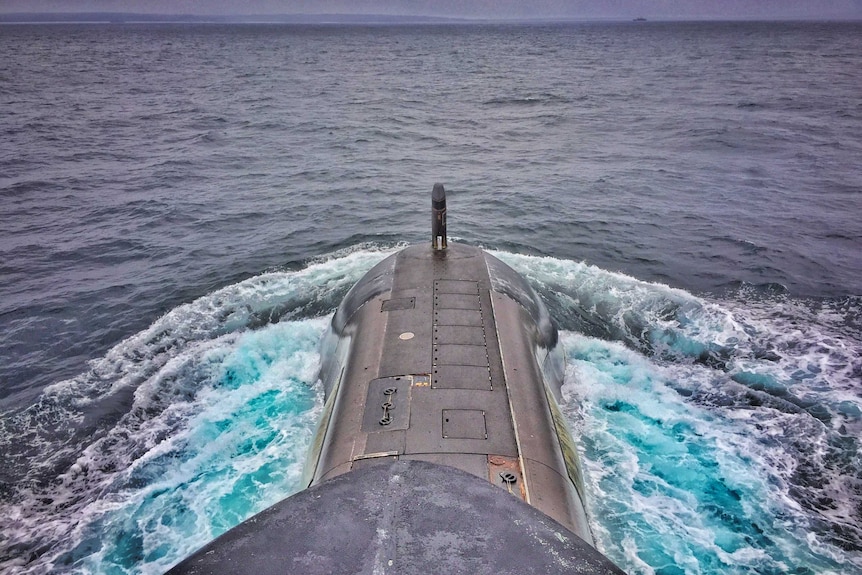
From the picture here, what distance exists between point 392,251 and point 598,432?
1351 cm

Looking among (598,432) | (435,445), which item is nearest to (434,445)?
(435,445)

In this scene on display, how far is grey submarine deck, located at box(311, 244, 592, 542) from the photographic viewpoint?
10.5 meters

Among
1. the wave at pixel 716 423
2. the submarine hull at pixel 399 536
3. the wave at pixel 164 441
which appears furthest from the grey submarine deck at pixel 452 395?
the submarine hull at pixel 399 536

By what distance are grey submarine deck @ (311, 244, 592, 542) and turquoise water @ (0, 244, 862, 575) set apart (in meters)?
2.59

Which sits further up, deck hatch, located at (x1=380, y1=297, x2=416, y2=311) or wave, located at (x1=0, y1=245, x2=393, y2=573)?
deck hatch, located at (x1=380, y1=297, x2=416, y2=311)

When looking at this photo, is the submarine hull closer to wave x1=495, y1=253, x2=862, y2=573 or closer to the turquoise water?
the turquoise water

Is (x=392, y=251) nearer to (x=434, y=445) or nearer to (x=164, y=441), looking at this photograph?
(x=164, y=441)

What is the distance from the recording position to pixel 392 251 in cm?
2620

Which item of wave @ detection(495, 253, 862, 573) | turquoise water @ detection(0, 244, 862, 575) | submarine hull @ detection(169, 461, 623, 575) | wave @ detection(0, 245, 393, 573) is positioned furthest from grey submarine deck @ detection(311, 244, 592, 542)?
submarine hull @ detection(169, 461, 623, 575)

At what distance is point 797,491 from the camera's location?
1364 cm

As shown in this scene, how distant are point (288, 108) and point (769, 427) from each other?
5435 centimetres

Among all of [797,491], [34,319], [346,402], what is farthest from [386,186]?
[797,491]

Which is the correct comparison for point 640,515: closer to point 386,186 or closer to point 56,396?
point 56,396

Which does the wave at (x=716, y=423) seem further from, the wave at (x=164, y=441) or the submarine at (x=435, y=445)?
the wave at (x=164, y=441)
